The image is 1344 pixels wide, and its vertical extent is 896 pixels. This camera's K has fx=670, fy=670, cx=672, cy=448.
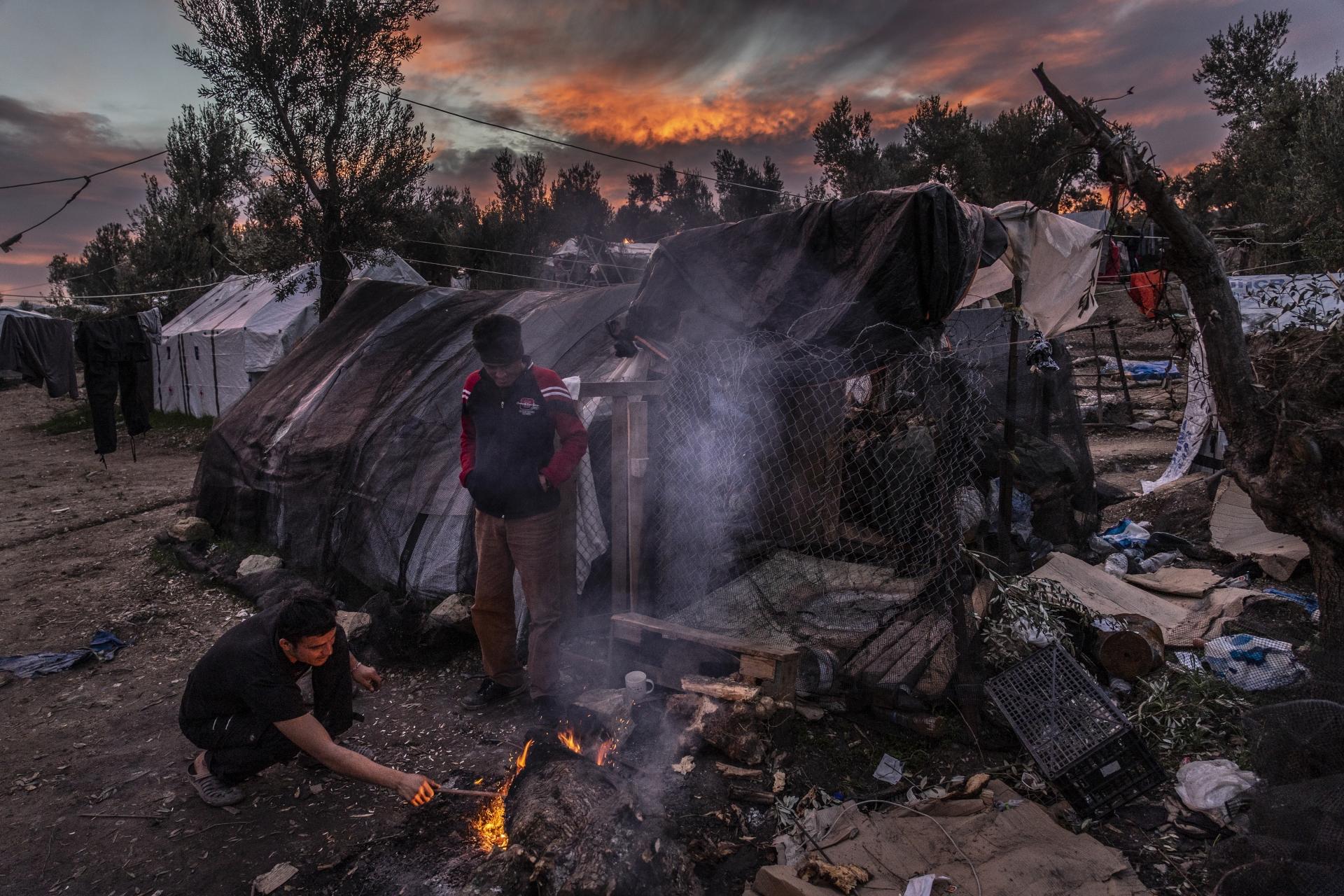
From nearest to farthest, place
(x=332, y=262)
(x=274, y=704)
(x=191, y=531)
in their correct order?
(x=274, y=704), (x=191, y=531), (x=332, y=262)

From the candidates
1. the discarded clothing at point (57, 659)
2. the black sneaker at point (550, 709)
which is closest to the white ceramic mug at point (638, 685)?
the black sneaker at point (550, 709)

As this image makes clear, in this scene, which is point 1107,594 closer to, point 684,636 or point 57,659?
point 684,636

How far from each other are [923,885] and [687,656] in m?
1.80

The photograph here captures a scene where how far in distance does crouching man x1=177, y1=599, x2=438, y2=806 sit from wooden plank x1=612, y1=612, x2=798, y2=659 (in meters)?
1.49

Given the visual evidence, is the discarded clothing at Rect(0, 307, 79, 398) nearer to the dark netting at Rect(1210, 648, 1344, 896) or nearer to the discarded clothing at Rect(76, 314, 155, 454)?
the discarded clothing at Rect(76, 314, 155, 454)

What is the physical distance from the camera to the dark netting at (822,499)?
375 cm

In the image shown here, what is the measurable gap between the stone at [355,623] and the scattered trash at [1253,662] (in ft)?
18.5

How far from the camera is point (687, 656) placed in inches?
163

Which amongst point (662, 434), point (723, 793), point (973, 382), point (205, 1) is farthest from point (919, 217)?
point (205, 1)

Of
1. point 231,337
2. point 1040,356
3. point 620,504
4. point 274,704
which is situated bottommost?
point 274,704

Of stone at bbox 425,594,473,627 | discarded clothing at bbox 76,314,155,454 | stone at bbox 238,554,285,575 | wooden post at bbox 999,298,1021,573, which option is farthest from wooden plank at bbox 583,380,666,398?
discarded clothing at bbox 76,314,155,454

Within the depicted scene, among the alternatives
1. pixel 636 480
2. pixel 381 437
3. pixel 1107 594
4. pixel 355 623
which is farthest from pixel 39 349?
pixel 1107 594

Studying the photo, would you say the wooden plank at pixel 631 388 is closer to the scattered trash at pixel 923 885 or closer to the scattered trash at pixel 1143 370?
the scattered trash at pixel 923 885

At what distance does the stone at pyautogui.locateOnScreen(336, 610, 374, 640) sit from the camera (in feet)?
16.6
